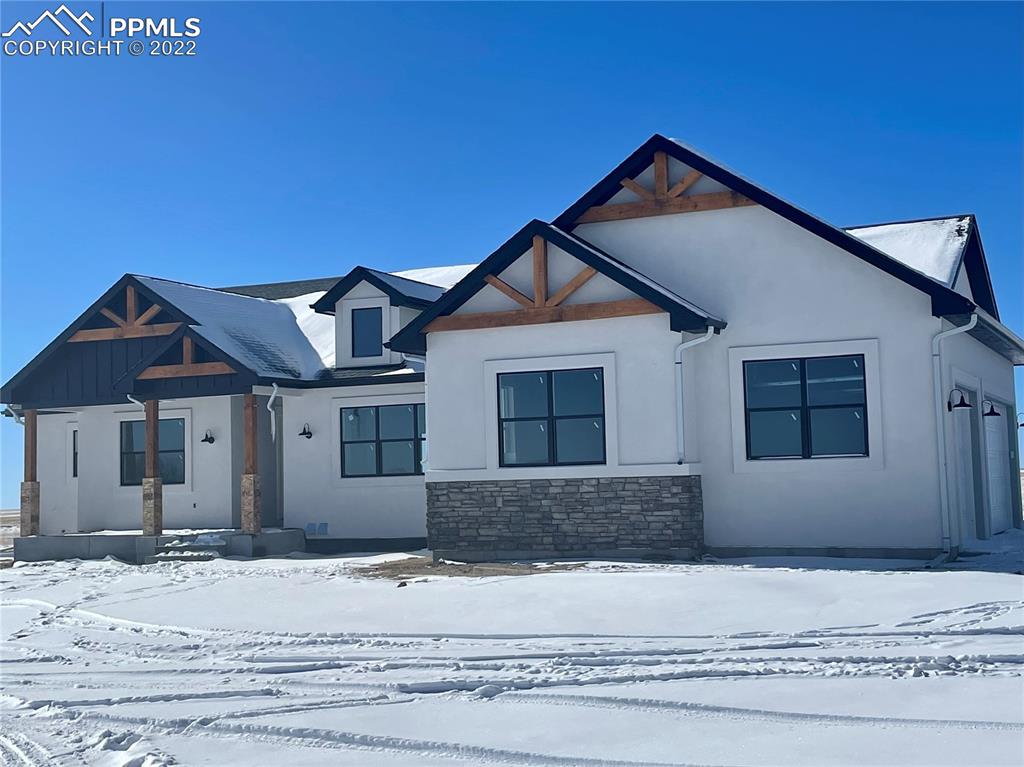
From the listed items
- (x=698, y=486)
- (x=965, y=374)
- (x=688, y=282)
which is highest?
(x=688, y=282)

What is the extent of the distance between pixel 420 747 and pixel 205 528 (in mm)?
16629

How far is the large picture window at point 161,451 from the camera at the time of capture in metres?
23.0

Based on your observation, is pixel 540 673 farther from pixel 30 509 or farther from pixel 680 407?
pixel 30 509

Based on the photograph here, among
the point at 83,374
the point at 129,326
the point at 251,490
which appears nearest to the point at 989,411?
the point at 251,490

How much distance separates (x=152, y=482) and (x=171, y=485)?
2141 mm

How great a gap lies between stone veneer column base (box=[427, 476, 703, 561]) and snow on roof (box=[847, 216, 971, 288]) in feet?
14.7

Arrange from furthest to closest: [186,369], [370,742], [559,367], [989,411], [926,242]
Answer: [186,369]
[989,411]
[926,242]
[559,367]
[370,742]

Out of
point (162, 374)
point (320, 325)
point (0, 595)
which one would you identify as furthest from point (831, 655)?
point (320, 325)

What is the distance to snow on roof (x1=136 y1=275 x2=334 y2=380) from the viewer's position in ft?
69.1

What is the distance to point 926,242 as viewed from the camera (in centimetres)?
1742

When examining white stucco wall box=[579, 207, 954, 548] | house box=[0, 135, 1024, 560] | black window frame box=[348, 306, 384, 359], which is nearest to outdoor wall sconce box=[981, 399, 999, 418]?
house box=[0, 135, 1024, 560]

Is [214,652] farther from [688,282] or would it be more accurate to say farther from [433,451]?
[688,282]

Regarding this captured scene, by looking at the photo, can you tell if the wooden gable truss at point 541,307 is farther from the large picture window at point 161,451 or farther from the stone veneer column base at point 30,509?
the stone veneer column base at point 30,509

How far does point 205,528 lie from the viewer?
2239 centimetres
